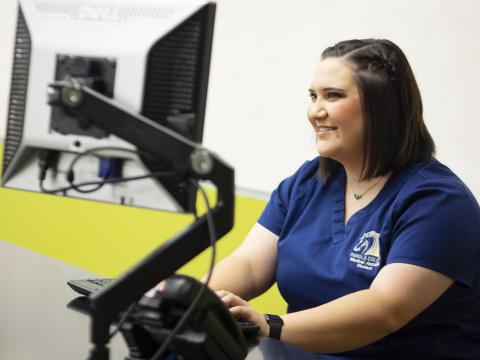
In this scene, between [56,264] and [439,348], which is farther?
[56,264]

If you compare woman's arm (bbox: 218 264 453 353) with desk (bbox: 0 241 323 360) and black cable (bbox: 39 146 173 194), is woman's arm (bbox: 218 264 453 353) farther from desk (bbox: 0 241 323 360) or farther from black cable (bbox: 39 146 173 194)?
black cable (bbox: 39 146 173 194)

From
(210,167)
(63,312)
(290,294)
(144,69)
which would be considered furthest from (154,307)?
(290,294)

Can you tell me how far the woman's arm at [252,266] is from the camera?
1779mm

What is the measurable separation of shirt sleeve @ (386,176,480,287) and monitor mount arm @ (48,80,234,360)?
0.62 metres

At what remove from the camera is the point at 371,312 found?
147 cm

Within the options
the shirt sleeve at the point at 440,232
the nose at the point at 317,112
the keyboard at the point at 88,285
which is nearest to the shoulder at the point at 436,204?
the shirt sleeve at the point at 440,232

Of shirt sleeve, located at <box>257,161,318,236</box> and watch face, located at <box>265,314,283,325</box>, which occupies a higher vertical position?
shirt sleeve, located at <box>257,161,318,236</box>

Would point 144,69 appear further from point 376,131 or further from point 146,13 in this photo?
point 376,131

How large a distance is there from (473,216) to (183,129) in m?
0.74

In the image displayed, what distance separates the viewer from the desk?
1231 millimetres

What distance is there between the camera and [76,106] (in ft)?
3.26

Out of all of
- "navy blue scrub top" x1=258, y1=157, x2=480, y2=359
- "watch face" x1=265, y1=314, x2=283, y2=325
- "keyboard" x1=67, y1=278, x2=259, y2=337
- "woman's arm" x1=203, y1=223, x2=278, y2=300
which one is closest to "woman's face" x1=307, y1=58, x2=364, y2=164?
"navy blue scrub top" x1=258, y1=157, x2=480, y2=359

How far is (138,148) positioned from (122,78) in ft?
0.38

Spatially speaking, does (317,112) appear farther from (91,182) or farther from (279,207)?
(91,182)
